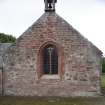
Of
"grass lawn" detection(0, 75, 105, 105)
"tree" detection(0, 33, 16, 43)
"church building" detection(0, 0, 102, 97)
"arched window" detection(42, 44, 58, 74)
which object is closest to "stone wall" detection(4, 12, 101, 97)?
"church building" detection(0, 0, 102, 97)

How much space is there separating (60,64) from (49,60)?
1.07 metres

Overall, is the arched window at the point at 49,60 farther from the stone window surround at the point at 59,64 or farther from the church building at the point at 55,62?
the stone window surround at the point at 59,64

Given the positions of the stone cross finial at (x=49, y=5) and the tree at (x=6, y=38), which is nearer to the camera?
the stone cross finial at (x=49, y=5)

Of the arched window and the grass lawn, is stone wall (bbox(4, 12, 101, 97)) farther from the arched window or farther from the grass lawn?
the grass lawn

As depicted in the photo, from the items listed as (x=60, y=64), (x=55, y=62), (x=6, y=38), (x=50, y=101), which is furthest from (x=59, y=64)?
(x=6, y=38)

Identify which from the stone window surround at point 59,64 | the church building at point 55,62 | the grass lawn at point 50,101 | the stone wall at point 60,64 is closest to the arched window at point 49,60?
the church building at point 55,62

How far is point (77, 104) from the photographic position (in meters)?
17.9

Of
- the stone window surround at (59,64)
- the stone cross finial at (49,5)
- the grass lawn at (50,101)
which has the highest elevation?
the stone cross finial at (49,5)

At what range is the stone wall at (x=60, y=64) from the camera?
21.0m

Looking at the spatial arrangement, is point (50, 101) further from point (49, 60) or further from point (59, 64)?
point (49, 60)

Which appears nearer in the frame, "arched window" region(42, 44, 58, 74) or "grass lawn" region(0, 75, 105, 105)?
"grass lawn" region(0, 75, 105, 105)

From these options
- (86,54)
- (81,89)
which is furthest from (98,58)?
(81,89)

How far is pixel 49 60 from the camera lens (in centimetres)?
2191

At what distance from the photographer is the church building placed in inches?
826
